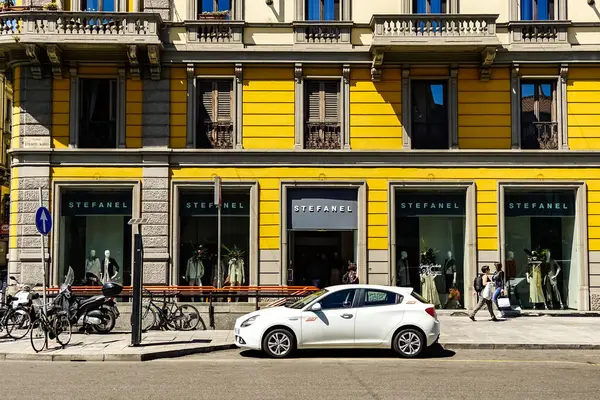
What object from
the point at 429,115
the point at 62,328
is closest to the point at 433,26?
the point at 429,115

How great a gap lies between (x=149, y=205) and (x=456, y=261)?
962cm

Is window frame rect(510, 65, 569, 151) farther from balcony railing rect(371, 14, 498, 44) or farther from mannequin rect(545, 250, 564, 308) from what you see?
mannequin rect(545, 250, 564, 308)

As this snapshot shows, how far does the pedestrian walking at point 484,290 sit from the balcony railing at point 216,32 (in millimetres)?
10000

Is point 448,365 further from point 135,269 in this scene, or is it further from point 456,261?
point 456,261

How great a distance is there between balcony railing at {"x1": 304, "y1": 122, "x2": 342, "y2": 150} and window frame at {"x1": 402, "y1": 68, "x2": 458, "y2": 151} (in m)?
2.06

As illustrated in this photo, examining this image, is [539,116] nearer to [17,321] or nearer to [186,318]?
[186,318]

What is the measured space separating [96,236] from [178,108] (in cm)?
472

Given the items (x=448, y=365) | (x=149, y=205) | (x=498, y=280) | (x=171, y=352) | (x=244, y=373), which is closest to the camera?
(x=244, y=373)

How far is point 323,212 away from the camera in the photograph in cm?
2175

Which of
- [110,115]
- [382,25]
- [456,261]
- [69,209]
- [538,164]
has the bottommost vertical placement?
[456,261]

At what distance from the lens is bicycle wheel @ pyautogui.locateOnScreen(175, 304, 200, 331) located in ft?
56.1

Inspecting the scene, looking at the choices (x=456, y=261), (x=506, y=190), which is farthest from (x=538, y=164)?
(x=456, y=261)

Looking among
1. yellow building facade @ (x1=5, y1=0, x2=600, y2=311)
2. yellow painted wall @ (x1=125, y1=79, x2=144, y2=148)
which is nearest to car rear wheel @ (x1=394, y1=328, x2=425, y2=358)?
yellow building facade @ (x1=5, y1=0, x2=600, y2=311)

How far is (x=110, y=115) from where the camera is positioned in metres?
21.8
